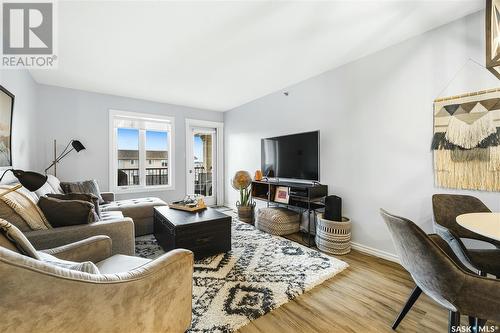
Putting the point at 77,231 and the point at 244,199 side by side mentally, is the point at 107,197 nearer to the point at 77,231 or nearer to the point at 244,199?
the point at 77,231

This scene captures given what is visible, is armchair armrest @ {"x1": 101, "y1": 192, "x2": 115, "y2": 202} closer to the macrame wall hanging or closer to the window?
the window

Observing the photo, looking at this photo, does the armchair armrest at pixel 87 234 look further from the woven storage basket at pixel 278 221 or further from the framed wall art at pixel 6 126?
the woven storage basket at pixel 278 221

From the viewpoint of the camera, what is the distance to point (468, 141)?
189cm

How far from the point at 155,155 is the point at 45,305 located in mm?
4195

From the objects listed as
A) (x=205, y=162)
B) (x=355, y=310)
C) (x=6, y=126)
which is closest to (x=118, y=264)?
(x=355, y=310)

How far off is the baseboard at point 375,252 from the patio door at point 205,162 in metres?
3.40

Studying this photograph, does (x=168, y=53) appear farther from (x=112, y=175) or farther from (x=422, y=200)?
(x=422, y=200)

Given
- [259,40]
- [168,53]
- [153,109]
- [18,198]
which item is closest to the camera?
[18,198]

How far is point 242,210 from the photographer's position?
3.89 m

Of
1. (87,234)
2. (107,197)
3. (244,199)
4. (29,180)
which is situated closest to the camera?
(29,180)

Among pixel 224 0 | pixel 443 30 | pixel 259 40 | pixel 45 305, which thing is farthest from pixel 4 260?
pixel 443 30

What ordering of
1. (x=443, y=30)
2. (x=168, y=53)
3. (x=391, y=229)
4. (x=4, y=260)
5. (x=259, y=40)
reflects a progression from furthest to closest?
(x=168, y=53) → (x=259, y=40) → (x=443, y=30) → (x=391, y=229) → (x=4, y=260)

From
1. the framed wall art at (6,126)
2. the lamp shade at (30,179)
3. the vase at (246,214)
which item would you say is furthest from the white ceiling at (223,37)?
the vase at (246,214)

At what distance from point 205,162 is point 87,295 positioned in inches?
183
